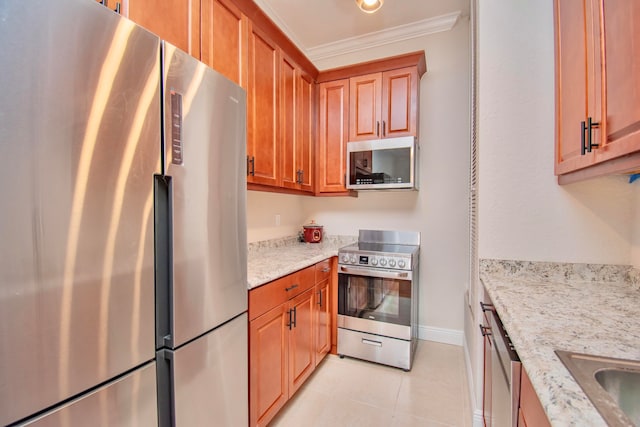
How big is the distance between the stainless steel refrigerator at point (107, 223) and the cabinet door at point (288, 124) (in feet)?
3.29

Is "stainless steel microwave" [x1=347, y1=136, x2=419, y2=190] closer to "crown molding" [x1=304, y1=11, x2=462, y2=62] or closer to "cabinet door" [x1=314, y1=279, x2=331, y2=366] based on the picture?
"cabinet door" [x1=314, y1=279, x2=331, y2=366]

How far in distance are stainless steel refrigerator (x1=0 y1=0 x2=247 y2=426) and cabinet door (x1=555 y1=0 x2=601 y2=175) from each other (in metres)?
1.38

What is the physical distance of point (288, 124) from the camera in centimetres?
226

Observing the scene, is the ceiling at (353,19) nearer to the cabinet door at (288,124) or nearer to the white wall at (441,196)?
the white wall at (441,196)

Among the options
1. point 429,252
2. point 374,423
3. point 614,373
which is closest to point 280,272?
point 374,423

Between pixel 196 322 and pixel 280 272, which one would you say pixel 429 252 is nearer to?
pixel 280 272

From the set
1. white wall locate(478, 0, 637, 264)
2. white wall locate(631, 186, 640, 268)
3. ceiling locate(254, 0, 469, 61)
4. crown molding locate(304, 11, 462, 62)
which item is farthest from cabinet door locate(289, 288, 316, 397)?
crown molding locate(304, 11, 462, 62)

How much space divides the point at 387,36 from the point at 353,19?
414 mm

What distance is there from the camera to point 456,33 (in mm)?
2582

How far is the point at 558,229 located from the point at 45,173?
199cm

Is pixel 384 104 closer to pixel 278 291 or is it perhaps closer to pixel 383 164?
pixel 383 164

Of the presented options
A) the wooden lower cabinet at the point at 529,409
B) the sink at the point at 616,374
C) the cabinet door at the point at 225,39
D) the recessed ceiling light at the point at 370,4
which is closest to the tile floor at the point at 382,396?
the wooden lower cabinet at the point at 529,409

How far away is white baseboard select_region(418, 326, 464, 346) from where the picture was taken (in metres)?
2.62

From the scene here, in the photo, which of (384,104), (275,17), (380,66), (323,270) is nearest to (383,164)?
(384,104)
